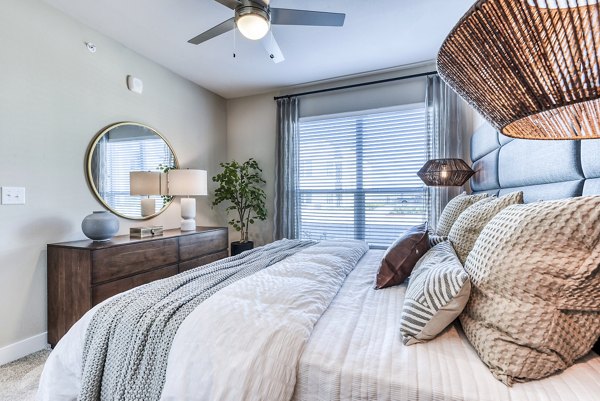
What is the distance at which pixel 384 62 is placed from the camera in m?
3.31

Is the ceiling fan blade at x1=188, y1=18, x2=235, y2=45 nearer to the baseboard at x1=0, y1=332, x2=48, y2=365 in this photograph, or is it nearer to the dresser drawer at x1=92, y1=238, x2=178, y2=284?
the dresser drawer at x1=92, y1=238, x2=178, y2=284

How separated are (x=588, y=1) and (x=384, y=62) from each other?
331cm

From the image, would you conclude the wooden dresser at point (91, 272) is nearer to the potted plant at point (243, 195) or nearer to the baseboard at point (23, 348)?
the baseboard at point (23, 348)

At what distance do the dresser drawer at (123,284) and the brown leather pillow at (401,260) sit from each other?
6.74ft

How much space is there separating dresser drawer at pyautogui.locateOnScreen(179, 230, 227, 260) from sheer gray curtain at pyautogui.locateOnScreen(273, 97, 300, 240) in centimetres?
88

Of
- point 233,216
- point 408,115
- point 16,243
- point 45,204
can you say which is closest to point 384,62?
point 408,115

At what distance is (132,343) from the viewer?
1.04 metres

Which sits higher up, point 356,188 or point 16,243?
point 356,188

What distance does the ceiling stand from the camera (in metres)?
2.32

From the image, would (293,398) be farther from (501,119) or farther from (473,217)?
(473,217)

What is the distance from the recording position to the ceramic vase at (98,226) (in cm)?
230

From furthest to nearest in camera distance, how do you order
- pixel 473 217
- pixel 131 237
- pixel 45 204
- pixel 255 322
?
pixel 131 237, pixel 45 204, pixel 473 217, pixel 255 322

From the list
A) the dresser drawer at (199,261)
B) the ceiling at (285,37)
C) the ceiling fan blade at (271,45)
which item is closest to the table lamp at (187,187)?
the dresser drawer at (199,261)

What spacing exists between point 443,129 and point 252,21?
2450 mm
